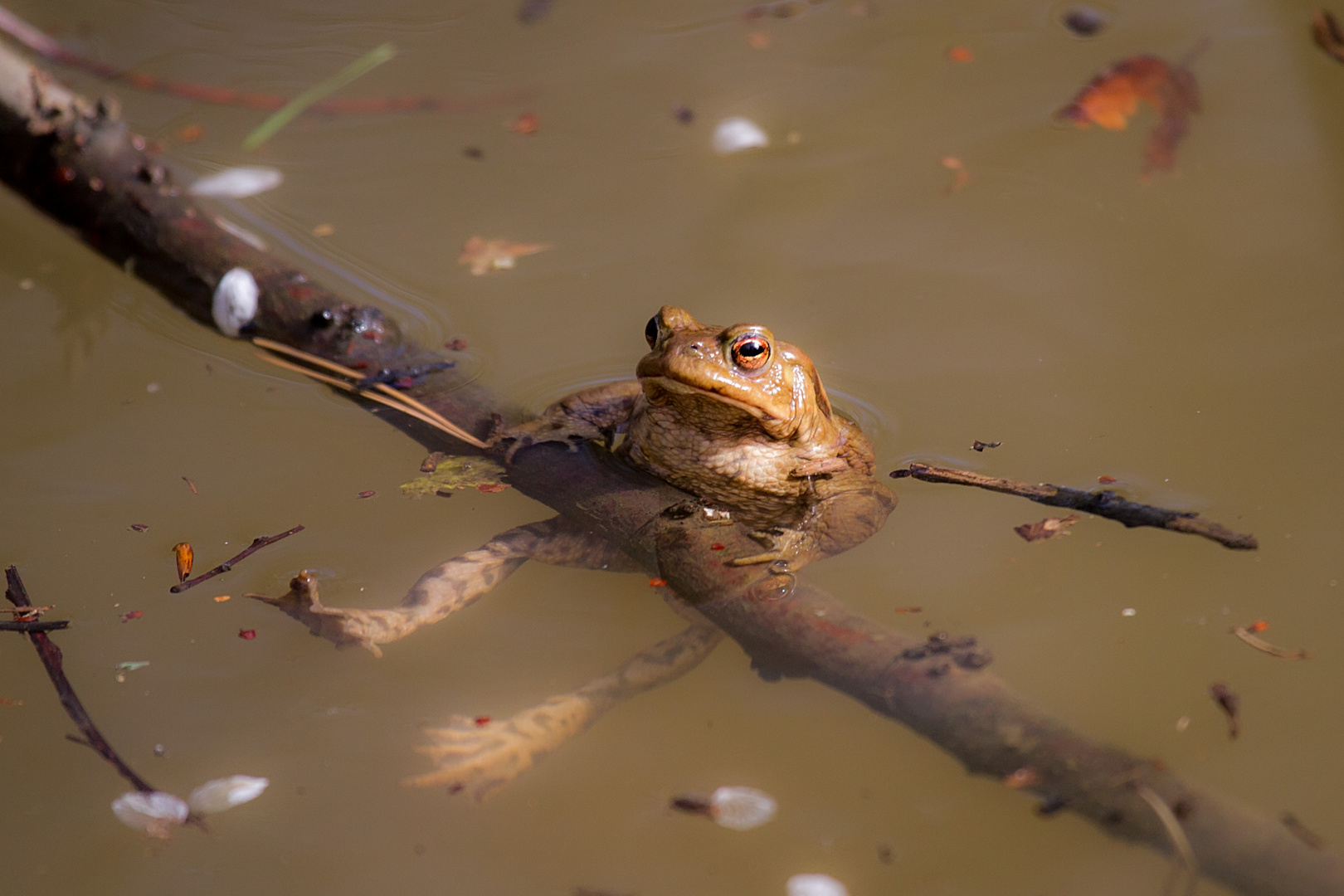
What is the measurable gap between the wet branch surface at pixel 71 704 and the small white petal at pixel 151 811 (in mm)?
38

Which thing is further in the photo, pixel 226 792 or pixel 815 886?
pixel 226 792

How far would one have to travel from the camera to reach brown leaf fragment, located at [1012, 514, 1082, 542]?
3.58m

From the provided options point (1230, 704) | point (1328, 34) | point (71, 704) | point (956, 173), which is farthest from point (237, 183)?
point (1328, 34)

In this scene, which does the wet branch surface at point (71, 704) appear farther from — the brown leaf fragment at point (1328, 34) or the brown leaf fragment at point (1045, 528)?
the brown leaf fragment at point (1328, 34)

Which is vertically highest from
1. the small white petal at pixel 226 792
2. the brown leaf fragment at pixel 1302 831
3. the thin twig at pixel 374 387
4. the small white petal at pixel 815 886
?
the thin twig at pixel 374 387

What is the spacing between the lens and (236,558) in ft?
11.4

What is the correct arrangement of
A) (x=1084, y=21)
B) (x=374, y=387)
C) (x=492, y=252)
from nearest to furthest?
(x=374, y=387) < (x=492, y=252) < (x=1084, y=21)

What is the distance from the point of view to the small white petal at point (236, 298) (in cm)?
425

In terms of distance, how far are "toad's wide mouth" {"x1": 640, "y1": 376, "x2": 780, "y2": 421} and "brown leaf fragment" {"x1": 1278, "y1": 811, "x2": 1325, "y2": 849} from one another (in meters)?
1.94

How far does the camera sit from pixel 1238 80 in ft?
18.5

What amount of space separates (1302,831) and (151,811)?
3266 mm

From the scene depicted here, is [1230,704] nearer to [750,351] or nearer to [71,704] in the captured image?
[750,351]

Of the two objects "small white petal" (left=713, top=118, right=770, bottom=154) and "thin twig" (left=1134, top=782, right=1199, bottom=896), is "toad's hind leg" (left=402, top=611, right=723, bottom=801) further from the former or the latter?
"small white petal" (left=713, top=118, right=770, bottom=154)

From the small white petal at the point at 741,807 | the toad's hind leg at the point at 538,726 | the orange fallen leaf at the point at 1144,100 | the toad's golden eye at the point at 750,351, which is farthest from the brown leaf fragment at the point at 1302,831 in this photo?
the orange fallen leaf at the point at 1144,100
